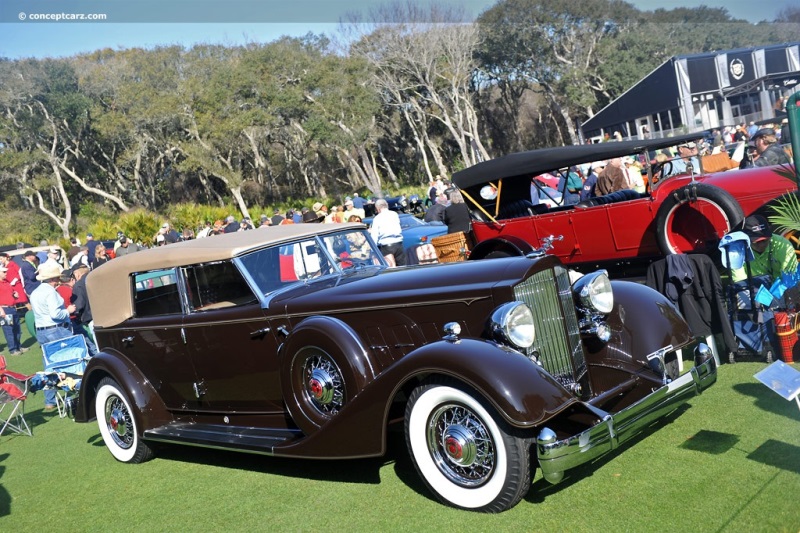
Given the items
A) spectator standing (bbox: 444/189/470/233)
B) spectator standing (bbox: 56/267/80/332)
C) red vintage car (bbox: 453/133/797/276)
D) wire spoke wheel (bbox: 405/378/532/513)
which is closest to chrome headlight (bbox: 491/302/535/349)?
wire spoke wheel (bbox: 405/378/532/513)

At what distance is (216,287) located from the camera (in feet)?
19.1

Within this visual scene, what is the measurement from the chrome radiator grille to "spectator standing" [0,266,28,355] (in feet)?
44.5

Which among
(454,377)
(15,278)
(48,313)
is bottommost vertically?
(454,377)

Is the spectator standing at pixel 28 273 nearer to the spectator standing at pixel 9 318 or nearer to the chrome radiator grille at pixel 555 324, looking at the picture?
the spectator standing at pixel 9 318

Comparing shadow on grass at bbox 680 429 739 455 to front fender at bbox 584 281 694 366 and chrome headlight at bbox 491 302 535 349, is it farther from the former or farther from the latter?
chrome headlight at bbox 491 302 535 349

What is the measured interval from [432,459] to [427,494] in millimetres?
429

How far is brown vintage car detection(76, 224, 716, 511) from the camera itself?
4.09m

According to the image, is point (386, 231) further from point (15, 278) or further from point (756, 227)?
point (15, 278)

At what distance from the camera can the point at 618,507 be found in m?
4.03

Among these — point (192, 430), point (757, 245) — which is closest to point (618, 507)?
point (192, 430)

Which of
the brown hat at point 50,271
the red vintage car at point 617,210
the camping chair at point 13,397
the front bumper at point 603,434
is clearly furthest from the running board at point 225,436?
the brown hat at point 50,271

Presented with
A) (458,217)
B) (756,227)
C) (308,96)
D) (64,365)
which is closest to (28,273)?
(64,365)

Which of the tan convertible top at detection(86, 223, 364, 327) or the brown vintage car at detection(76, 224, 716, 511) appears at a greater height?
the tan convertible top at detection(86, 223, 364, 327)

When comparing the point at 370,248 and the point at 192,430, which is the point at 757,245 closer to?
the point at 370,248
